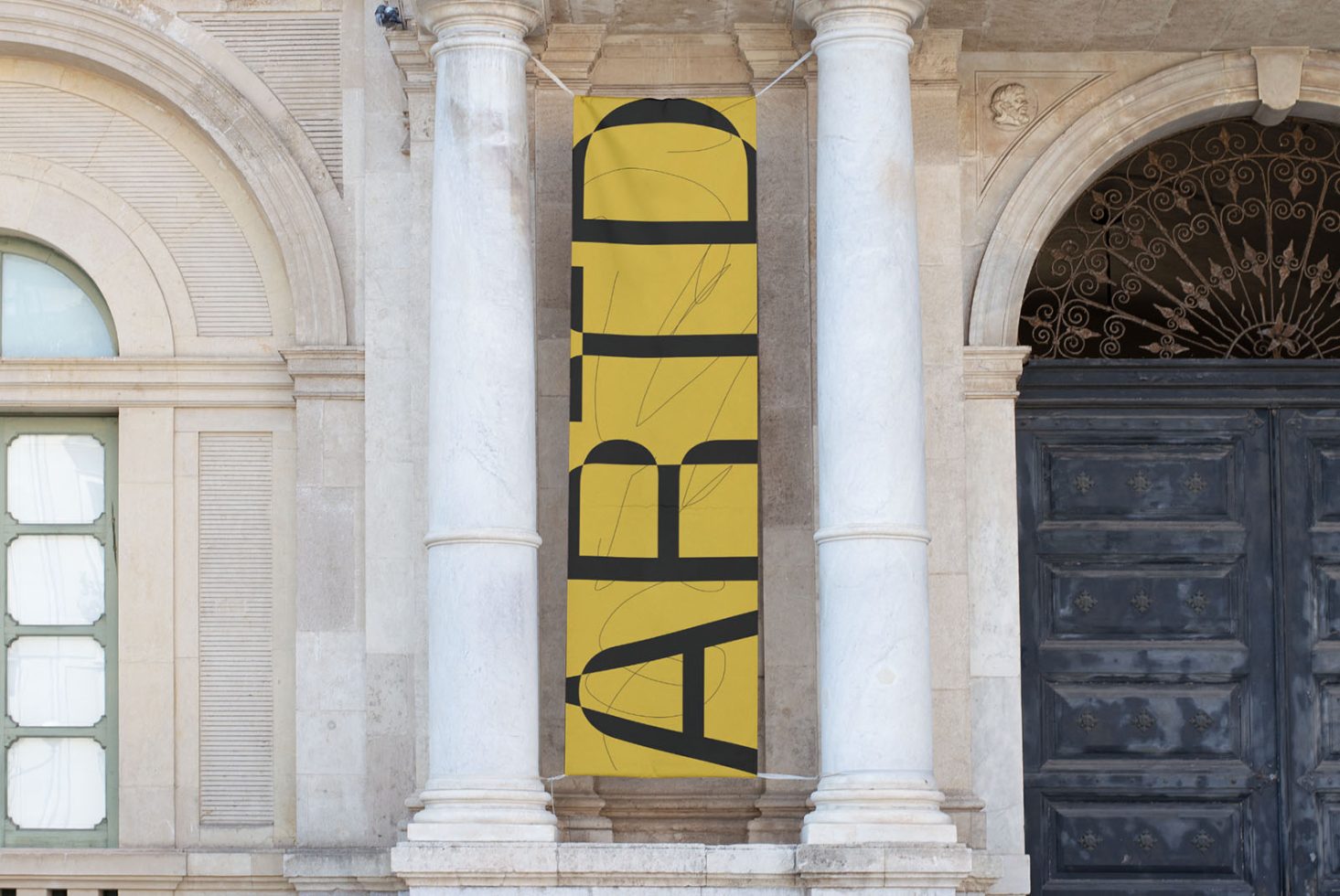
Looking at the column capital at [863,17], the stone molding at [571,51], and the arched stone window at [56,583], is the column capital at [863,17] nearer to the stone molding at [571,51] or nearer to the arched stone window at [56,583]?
the stone molding at [571,51]

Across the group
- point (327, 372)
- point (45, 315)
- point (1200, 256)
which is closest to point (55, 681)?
point (45, 315)

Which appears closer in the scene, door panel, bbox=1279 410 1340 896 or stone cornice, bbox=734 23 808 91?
stone cornice, bbox=734 23 808 91

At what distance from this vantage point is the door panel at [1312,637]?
1421cm

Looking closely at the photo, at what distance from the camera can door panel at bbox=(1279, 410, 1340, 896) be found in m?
14.2

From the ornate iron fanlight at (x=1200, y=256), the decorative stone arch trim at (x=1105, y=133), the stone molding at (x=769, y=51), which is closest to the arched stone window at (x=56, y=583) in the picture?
the stone molding at (x=769, y=51)

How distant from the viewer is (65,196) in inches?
568

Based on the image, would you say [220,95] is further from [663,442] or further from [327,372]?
[663,442]

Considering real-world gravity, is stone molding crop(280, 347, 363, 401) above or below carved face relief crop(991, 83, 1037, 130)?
below

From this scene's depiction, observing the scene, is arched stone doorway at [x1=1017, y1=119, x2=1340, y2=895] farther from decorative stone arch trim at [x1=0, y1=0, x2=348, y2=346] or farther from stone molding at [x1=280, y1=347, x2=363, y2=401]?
decorative stone arch trim at [x1=0, y1=0, x2=348, y2=346]

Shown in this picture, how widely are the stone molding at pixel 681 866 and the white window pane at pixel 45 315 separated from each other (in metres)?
4.33

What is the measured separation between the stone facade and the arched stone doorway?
0.57 meters

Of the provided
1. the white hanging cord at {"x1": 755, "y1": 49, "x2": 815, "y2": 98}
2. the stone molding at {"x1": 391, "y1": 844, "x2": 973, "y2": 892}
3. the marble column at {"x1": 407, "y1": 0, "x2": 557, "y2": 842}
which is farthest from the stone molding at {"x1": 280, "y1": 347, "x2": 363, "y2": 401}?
A: the stone molding at {"x1": 391, "y1": 844, "x2": 973, "y2": 892}

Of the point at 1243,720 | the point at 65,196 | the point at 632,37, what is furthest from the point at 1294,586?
the point at 65,196

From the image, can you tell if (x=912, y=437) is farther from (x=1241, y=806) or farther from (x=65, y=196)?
(x=65, y=196)
